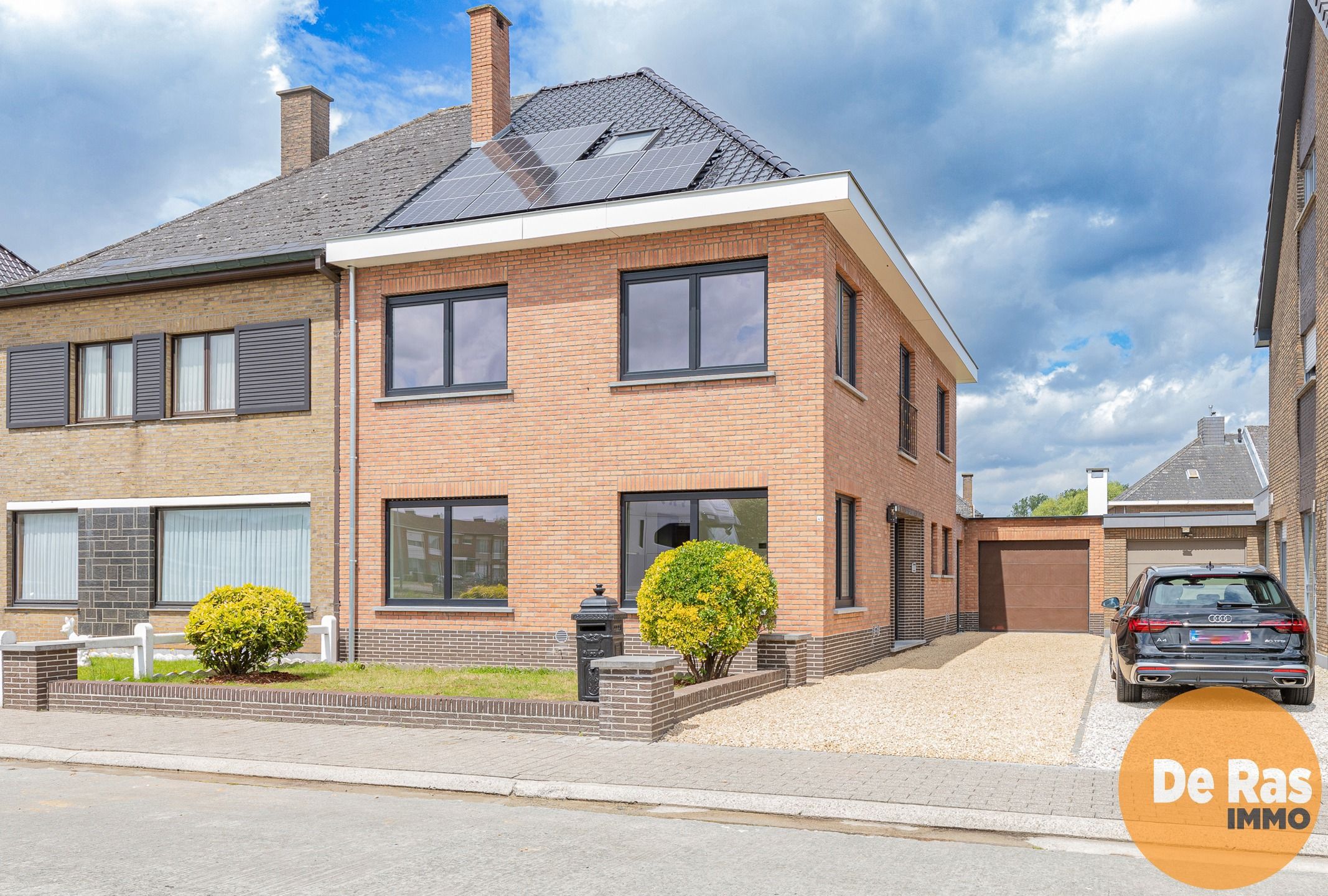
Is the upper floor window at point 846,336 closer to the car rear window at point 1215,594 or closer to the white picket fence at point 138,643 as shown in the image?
the car rear window at point 1215,594

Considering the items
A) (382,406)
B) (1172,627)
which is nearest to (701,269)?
(382,406)

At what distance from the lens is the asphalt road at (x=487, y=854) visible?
584 centimetres

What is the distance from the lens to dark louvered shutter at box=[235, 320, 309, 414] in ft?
57.8

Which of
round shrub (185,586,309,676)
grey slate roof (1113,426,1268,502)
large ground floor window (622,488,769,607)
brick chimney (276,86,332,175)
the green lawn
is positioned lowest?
the green lawn

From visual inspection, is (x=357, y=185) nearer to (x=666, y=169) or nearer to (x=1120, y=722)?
(x=666, y=169)

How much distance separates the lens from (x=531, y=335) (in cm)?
1636

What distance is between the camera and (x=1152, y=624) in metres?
11.7

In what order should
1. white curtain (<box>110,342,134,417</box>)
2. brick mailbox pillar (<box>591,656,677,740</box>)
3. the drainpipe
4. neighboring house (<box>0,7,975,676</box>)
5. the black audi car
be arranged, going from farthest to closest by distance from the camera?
1. white curtain (<box>110,342,134,417</box>)
2. the drainpipe
3. neighboring house (<box>0,7,975,676</box>)
4. the black audi car
5. brick mailbox pillar (<box>591,656,677,740</box>)

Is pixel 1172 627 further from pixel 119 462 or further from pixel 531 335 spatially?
pixel 119 462

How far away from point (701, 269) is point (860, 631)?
588cm

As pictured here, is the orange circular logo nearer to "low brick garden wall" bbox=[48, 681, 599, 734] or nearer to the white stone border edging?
the white stone border edging

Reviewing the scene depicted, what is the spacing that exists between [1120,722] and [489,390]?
31.3 ft

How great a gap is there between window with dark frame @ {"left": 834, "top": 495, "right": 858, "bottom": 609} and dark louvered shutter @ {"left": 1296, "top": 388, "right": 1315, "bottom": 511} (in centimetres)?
702

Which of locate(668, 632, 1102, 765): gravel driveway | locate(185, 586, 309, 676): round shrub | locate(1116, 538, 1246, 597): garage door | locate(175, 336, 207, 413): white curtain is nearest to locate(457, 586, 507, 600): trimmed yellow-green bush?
locate(185, 586, 309, 676): round shrub
